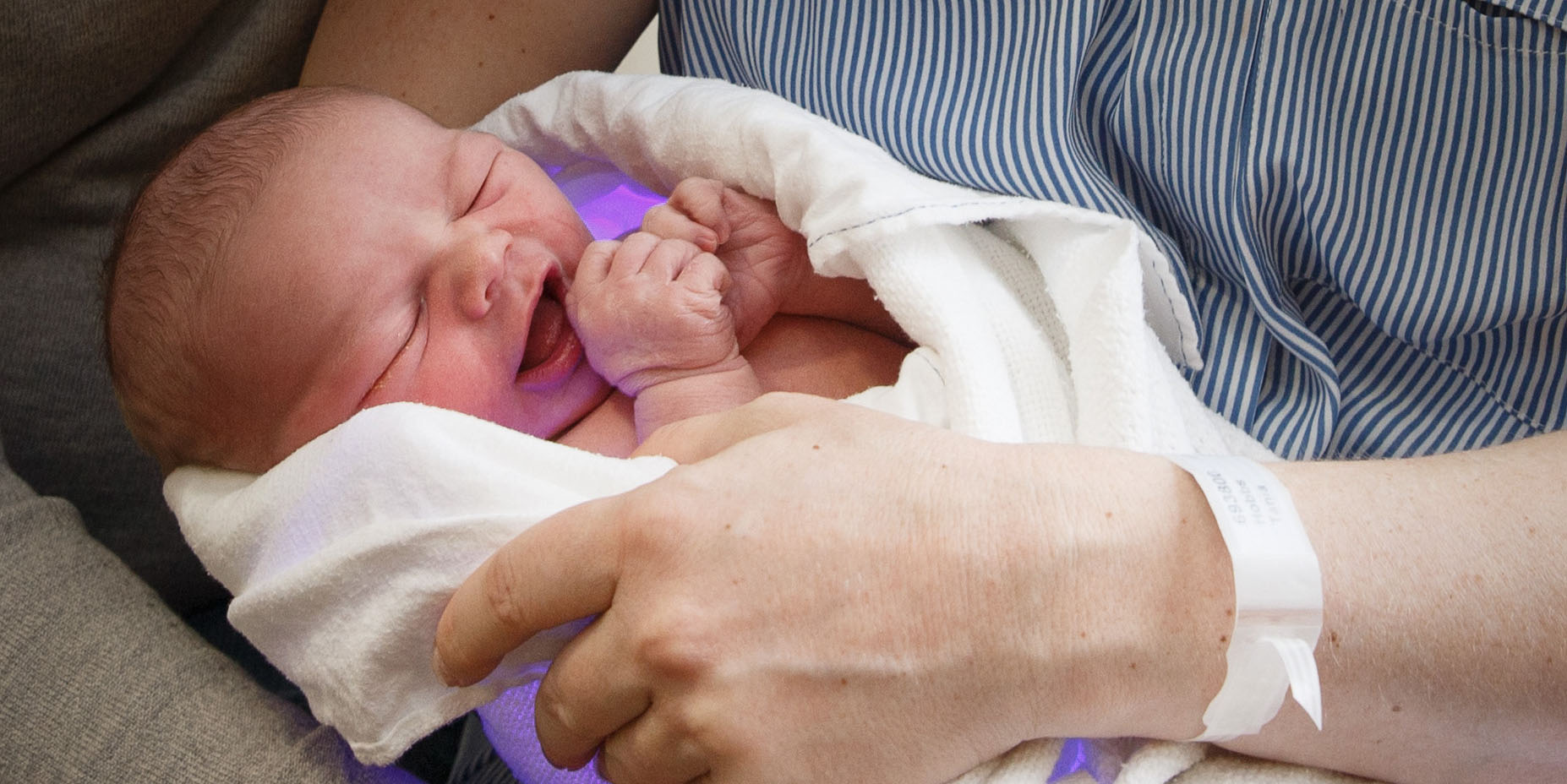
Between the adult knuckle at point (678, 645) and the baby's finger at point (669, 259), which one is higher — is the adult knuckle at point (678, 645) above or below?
below

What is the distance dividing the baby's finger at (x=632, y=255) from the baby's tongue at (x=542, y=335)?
9 cm

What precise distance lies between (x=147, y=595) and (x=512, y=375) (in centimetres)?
37

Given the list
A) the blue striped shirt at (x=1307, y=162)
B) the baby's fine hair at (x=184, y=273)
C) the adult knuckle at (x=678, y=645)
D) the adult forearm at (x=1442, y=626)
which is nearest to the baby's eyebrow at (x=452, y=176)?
the baby's fine hair at (x=184, y=273)

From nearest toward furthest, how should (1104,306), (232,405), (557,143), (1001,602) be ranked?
(1001,602) < (1104,306) < (232,405) < (557,143)

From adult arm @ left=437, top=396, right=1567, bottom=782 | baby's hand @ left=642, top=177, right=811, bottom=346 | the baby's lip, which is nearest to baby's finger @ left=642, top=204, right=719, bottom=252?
baby's hand @ left=642, top=177, right=811, bottom=346

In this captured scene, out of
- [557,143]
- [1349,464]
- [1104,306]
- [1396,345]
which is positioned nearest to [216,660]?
[557,143]

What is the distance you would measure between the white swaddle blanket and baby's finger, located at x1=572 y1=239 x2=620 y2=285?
167 mm

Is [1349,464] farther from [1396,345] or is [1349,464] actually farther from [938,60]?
[938,60]

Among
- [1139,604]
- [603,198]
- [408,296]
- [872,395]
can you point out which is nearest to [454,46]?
[603,198]

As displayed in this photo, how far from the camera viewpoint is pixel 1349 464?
0.65 m

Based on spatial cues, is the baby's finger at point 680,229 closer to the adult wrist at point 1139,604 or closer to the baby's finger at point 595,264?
the baby's finger at point 595,264

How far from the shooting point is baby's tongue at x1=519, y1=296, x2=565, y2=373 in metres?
0.95

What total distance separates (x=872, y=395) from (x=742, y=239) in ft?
0.76

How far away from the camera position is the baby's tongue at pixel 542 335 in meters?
0.95
